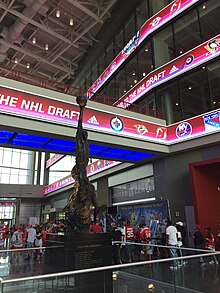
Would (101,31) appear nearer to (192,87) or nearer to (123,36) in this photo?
(123,36)

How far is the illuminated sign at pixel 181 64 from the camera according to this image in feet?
38.3

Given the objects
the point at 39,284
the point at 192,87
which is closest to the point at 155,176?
the point at 192,87

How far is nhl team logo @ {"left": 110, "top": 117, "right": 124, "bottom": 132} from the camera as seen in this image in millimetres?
11332

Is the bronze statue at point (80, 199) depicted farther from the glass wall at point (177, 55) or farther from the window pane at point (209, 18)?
the window pane at point (209, 18)

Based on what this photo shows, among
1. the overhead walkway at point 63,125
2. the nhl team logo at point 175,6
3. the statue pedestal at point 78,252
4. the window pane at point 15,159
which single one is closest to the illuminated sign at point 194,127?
the overhead walkway at point 63,125

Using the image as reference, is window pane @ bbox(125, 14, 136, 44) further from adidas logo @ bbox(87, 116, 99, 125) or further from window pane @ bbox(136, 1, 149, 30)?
adidas logo @ bbox(87, 116, 99, 125)

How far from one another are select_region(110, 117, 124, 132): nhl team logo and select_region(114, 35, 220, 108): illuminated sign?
1.87 metres

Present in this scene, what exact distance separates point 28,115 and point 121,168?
8956 mm

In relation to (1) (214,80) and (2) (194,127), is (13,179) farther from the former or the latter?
(1) (214,80)

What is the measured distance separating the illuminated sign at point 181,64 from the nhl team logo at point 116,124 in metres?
1.87

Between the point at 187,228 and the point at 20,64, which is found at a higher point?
the point at 20,64

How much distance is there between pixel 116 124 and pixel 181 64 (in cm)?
510

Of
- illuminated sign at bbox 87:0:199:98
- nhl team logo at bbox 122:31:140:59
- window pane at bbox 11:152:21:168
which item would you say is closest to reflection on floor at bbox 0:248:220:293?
illuminated sign at bbox 87:0:199:98

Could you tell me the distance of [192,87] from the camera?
528 inches
